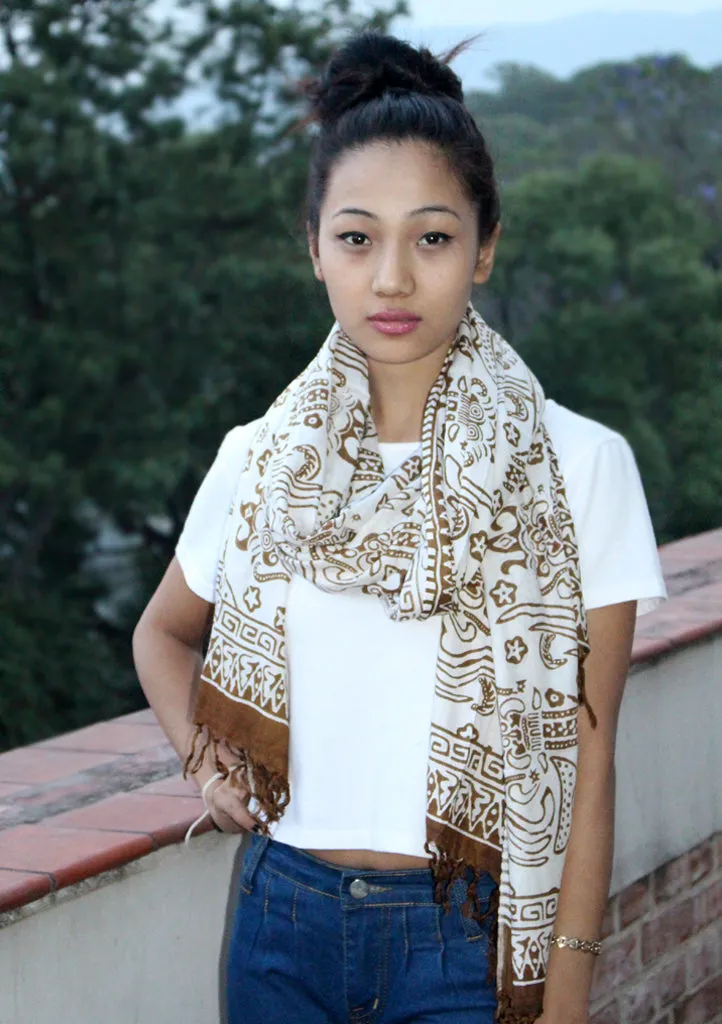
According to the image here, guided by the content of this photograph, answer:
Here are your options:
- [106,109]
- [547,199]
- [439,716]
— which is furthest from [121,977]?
[547,199]

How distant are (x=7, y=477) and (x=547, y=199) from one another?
11.0 m

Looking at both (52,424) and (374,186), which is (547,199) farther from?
(374,186)

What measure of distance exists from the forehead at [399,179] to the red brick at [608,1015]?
1.85m

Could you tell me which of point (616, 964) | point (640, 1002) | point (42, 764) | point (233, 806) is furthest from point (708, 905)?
point (233, 806)

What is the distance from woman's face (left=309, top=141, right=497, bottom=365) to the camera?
1.93 m

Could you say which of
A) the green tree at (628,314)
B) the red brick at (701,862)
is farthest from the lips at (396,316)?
the green tree at (628,314)

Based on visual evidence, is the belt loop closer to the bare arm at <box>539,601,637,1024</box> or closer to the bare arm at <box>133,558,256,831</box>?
the bare arm at <box>133,558,256,831</box>

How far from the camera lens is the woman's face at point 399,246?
1.93 metres

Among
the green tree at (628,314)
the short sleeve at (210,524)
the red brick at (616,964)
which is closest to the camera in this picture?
the short sleeve at (210,524)

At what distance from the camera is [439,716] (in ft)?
6.13

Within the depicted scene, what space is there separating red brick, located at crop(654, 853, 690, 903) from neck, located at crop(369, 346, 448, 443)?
5.22 feet

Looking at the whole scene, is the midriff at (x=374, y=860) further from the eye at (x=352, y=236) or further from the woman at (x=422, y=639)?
the eye at (x=352, y=236)

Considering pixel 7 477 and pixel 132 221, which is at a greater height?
pixel 132 221

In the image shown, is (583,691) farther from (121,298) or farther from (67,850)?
(121,298)
